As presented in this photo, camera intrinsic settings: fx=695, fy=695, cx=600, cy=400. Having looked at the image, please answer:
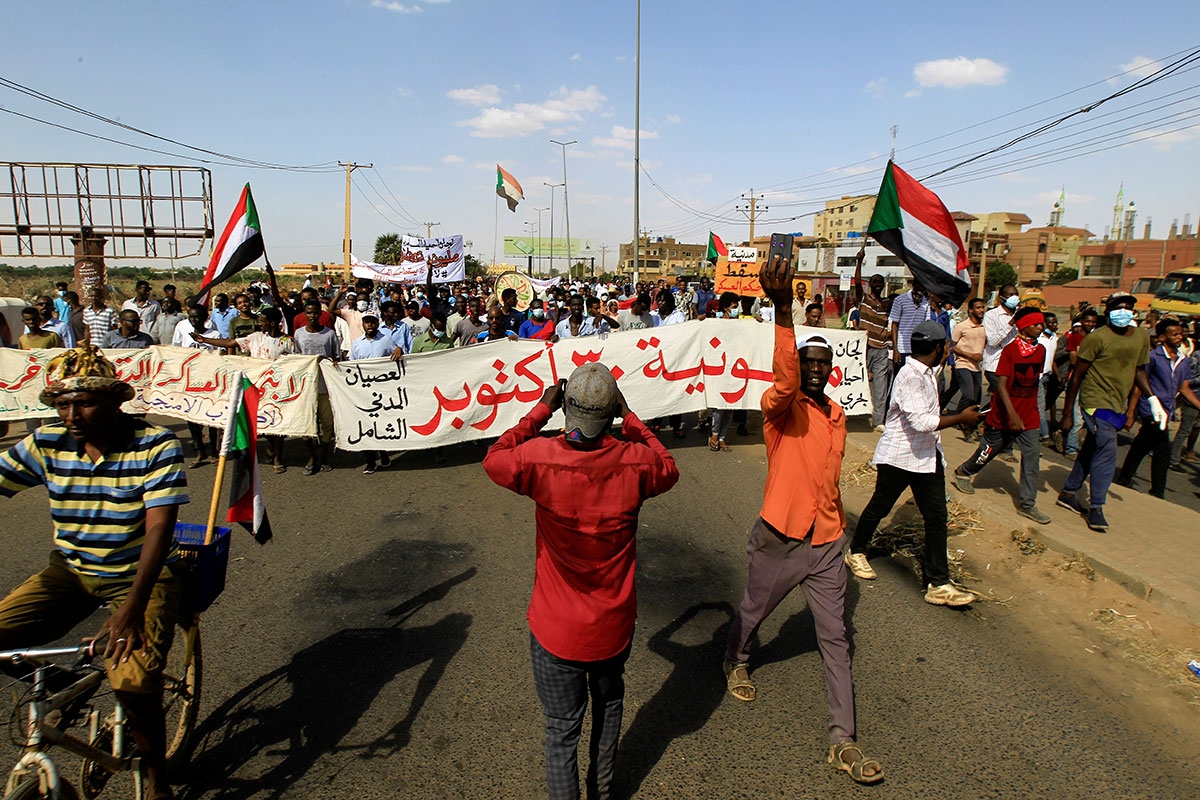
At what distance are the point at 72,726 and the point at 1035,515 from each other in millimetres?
6544

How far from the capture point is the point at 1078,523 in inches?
233

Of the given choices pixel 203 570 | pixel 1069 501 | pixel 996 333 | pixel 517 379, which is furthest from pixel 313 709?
pixel 996 333

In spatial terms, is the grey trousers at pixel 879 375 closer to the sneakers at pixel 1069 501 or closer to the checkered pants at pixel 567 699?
the sneakers at pixel 1069 501

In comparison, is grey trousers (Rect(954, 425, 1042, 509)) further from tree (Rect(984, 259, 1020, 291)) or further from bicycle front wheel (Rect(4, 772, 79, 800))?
tree (Rect(984, 259, 1020, 291))

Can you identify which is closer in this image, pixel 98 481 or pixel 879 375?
pixel 98 481

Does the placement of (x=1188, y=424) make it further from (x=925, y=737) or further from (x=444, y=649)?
(x=444, y=649)

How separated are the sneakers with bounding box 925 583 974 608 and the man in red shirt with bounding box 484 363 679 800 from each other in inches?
110

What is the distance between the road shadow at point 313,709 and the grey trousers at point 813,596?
1.63m

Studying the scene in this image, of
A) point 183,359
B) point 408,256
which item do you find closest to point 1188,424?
point 183,359

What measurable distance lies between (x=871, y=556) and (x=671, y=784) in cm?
304

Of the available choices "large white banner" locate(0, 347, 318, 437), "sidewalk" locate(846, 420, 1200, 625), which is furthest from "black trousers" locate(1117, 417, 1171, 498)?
"large white banner" locate(0, 347, 318, 437)

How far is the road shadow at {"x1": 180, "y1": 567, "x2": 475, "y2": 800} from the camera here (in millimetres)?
2898

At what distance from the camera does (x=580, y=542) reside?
234 cm

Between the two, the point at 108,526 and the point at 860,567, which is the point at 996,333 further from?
the point at 108,526
